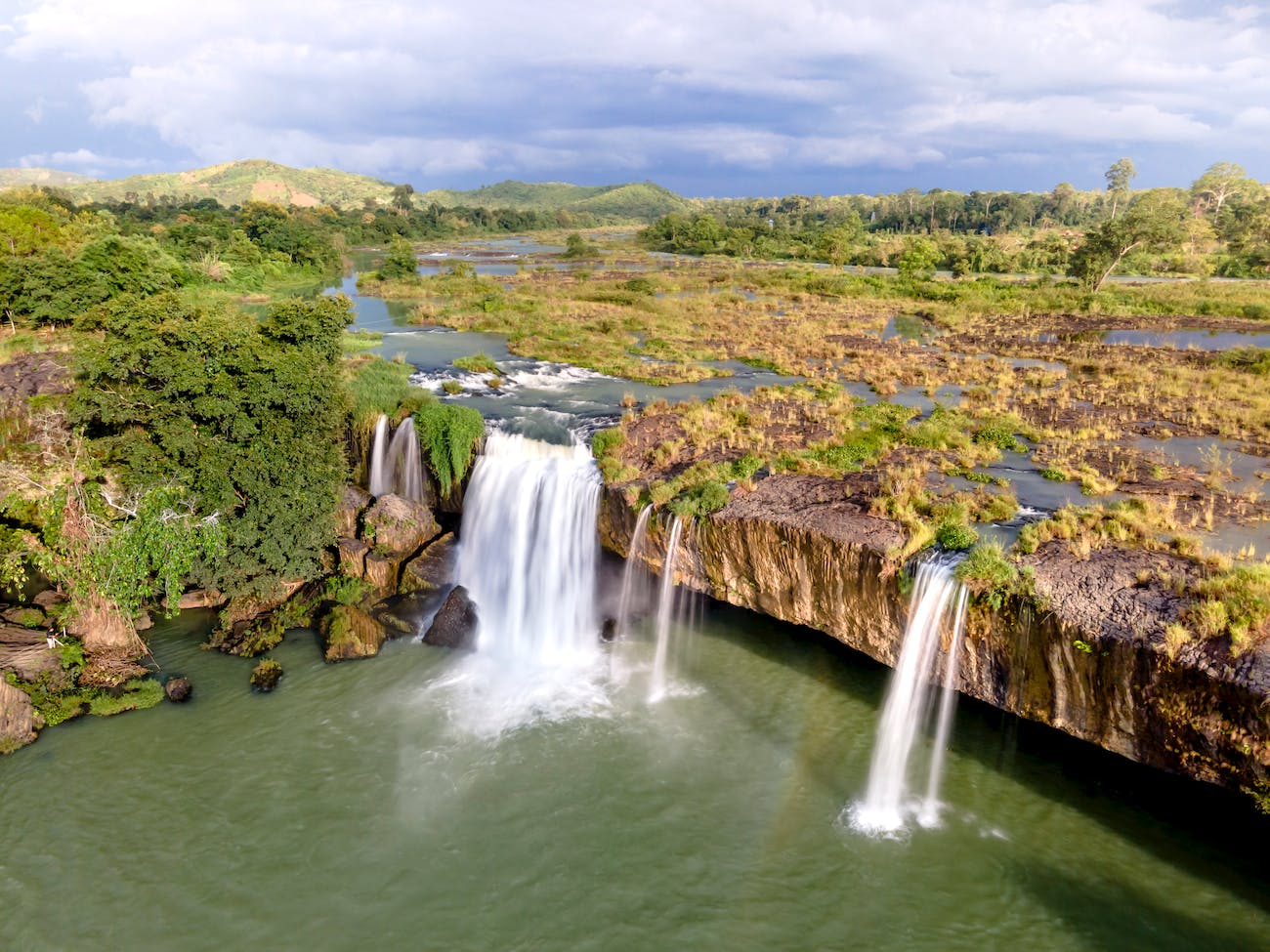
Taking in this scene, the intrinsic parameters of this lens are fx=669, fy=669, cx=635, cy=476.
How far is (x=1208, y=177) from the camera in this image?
14262 centimetres

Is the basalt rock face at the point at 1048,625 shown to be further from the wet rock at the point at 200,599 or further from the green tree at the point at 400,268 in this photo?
the green tree at the point at 400,268

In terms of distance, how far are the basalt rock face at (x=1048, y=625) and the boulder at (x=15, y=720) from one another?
17490 mm

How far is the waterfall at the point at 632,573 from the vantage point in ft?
71.4

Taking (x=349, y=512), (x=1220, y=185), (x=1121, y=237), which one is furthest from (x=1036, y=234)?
(x=349, y=512)

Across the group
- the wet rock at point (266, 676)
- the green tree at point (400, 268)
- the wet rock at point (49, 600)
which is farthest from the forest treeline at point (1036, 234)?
the wet rock at point (49, 600)

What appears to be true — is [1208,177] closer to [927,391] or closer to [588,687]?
[927,391]

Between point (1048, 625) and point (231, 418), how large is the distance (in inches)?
912

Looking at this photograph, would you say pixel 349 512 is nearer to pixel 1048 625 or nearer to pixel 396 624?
pixel 396 624

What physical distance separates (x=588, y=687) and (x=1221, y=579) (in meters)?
15.7

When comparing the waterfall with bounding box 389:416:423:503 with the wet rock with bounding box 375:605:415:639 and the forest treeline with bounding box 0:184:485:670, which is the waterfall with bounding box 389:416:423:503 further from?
the wet rock with bounding box 375:605:415:639

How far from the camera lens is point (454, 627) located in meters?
22.7

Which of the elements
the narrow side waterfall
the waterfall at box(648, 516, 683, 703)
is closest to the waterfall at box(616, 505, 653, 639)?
the waterfall at box(648, 516, 683, 703)

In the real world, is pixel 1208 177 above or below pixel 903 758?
above

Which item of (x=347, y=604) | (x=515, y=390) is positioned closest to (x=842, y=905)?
(x=347, y=604)
